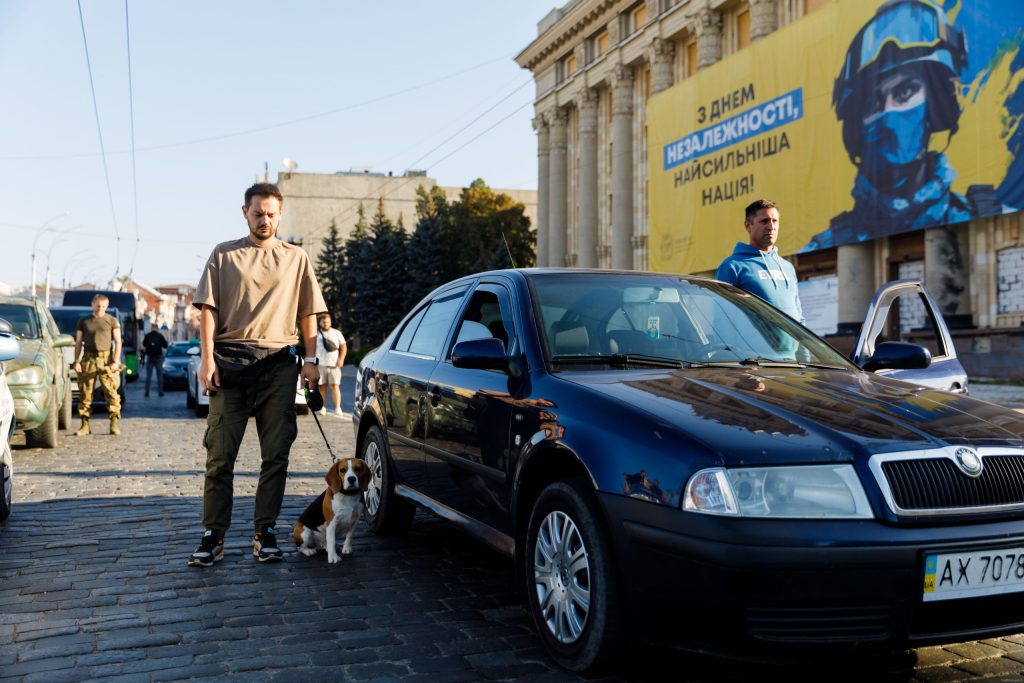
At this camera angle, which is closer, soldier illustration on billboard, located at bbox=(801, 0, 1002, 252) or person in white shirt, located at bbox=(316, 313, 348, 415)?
person in white shirt, located at bbox=(316, 313, 348, 415)

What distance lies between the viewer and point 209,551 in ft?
18.0

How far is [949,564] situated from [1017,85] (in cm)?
2220

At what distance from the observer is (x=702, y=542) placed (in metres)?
3.01

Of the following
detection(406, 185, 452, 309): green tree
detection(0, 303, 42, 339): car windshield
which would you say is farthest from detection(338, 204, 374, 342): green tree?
detection(0, 303, 42, 339): car windshield

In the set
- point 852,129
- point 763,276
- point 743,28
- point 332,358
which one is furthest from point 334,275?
point 763,276

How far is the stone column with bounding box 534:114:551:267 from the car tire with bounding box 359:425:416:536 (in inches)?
Answer: 2029

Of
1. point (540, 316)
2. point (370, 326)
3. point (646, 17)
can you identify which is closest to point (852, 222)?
point (646, 17)

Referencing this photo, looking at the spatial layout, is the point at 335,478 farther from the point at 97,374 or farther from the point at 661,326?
the point at 97,374

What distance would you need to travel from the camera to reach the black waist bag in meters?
5.50

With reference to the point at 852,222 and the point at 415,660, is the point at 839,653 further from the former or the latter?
the point at 852,222

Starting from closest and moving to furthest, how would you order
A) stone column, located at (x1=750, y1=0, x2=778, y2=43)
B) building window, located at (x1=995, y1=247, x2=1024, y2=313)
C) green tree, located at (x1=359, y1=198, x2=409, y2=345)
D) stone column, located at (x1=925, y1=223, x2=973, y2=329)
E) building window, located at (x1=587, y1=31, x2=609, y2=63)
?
building window, located at (x1=995, y1=247, x2=1024, y2=313)
stone column, located at (x1=925, y1=223, x2=973, y2=329)
stone column, located at (x1=750, y1=0, x2=778, y2=43)
building window, located at (x1=587, y1=31, x2=609, y2=63)
green tree, located at (x1=359, y1=198, x2=409, y2=345)

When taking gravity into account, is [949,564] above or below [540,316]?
below

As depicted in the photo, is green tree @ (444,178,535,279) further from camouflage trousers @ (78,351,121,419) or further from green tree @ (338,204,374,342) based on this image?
Result: camouflage trousers @ (78,351,121,419)

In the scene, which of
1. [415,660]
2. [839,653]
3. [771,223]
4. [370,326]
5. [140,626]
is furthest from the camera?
[370,326]
